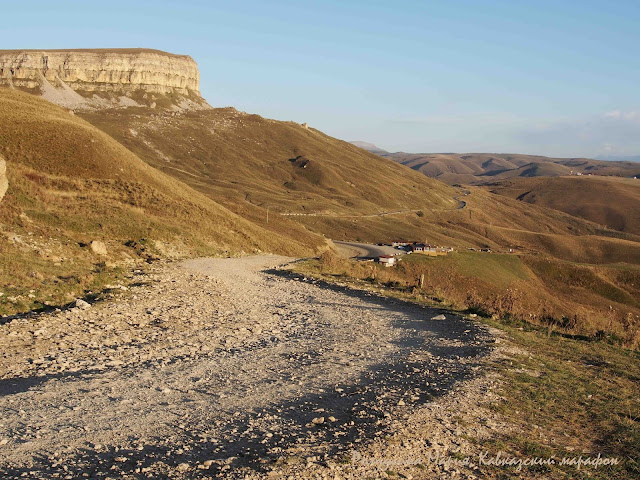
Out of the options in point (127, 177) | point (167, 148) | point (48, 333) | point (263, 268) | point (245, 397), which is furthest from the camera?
point (167, 148)

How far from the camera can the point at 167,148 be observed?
551ft

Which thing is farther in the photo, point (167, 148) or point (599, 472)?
point (167, 148)

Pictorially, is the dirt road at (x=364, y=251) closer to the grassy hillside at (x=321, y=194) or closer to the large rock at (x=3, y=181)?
the grassy hillside at (x=321, y=194)

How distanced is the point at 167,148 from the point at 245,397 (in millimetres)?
165303

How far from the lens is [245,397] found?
447 inches

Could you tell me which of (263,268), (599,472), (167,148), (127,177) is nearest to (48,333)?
(599,472)

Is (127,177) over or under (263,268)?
over

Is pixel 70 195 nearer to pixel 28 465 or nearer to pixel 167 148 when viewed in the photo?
pixel 28 465

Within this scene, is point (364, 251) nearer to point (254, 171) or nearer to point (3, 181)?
point (3, 181)

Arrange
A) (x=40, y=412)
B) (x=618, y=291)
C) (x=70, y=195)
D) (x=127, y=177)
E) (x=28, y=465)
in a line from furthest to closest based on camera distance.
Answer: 1. (x=618, y=291)
2. (x=127, y=177)
3. (x=70, y=195)
4. (x=40, y=412)
5. (x=28, y=465)

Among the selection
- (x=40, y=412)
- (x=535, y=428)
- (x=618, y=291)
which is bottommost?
(x=618, y=291)

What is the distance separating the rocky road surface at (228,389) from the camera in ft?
28.0

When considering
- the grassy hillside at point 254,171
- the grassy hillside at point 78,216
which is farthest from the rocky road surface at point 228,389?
the grassy hillside at point 254,171

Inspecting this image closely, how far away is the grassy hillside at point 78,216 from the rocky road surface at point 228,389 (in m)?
4.78
